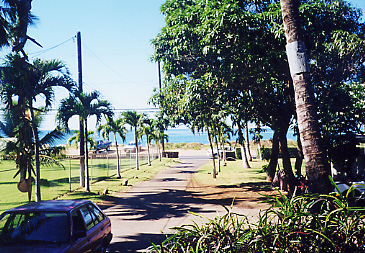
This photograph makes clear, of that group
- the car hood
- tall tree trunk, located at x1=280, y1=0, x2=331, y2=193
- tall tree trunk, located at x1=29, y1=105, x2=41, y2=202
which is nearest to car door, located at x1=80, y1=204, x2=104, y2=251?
the car hood

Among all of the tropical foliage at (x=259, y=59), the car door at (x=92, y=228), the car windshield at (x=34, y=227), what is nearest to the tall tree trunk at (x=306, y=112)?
the car door at (x=92, y=228)

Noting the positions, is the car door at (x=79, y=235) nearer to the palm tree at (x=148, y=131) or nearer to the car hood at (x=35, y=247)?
the car hood at (x=35, y=247)

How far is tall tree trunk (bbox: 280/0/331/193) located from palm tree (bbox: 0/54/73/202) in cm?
841

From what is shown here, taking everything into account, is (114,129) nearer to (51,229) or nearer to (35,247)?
(51,229)

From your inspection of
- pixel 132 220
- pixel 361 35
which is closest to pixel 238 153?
pixel 361 35

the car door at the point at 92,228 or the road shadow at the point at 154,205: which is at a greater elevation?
the car door at the point at 92,228

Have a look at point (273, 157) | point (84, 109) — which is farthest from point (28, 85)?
point (273, 157)

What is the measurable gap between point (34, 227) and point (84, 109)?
1118cm

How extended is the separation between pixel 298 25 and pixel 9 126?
30.1 ft

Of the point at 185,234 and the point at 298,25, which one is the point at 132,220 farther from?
the point at 298,25

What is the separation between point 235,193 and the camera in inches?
621

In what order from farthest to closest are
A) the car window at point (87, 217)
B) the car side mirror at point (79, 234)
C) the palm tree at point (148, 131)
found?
the palm tree at point (148, 131)
the car window at point (87, 217)
the car side mirror at point (79, 234)

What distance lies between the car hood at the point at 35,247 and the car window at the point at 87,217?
3.33 feet

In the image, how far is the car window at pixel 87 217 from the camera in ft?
20.2
